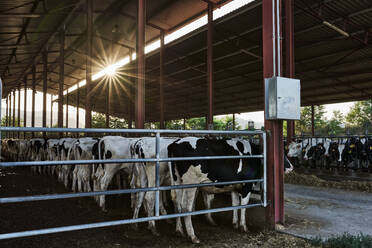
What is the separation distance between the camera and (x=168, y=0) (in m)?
13.5

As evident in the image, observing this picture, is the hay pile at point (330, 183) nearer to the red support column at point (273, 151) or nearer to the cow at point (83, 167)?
the red support column at point (273, 151)

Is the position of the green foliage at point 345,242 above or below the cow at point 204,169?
below

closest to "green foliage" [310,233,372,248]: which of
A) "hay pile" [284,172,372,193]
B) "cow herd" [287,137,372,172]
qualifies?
"hay pile" [284,172,372,193]

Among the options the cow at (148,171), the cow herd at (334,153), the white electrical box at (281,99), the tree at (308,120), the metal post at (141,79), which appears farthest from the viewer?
the tree at (308,120)

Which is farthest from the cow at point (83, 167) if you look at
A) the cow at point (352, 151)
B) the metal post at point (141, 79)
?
the cow at point (352, 151)

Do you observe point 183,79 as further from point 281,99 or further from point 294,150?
point 281,99

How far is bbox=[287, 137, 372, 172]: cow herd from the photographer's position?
34.3ft

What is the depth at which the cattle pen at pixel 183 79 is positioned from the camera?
3895 millimetres

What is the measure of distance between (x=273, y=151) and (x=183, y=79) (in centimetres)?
1894

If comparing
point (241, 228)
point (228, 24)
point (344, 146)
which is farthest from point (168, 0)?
point (241, 228)

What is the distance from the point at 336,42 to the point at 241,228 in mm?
12434

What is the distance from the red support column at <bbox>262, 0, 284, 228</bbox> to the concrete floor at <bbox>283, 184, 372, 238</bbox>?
0.95ft

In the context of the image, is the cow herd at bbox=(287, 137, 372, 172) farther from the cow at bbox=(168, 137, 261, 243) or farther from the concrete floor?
the cow at bbox=(168, 137, 261, 243)

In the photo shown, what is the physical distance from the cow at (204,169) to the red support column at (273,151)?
0.30 meters
